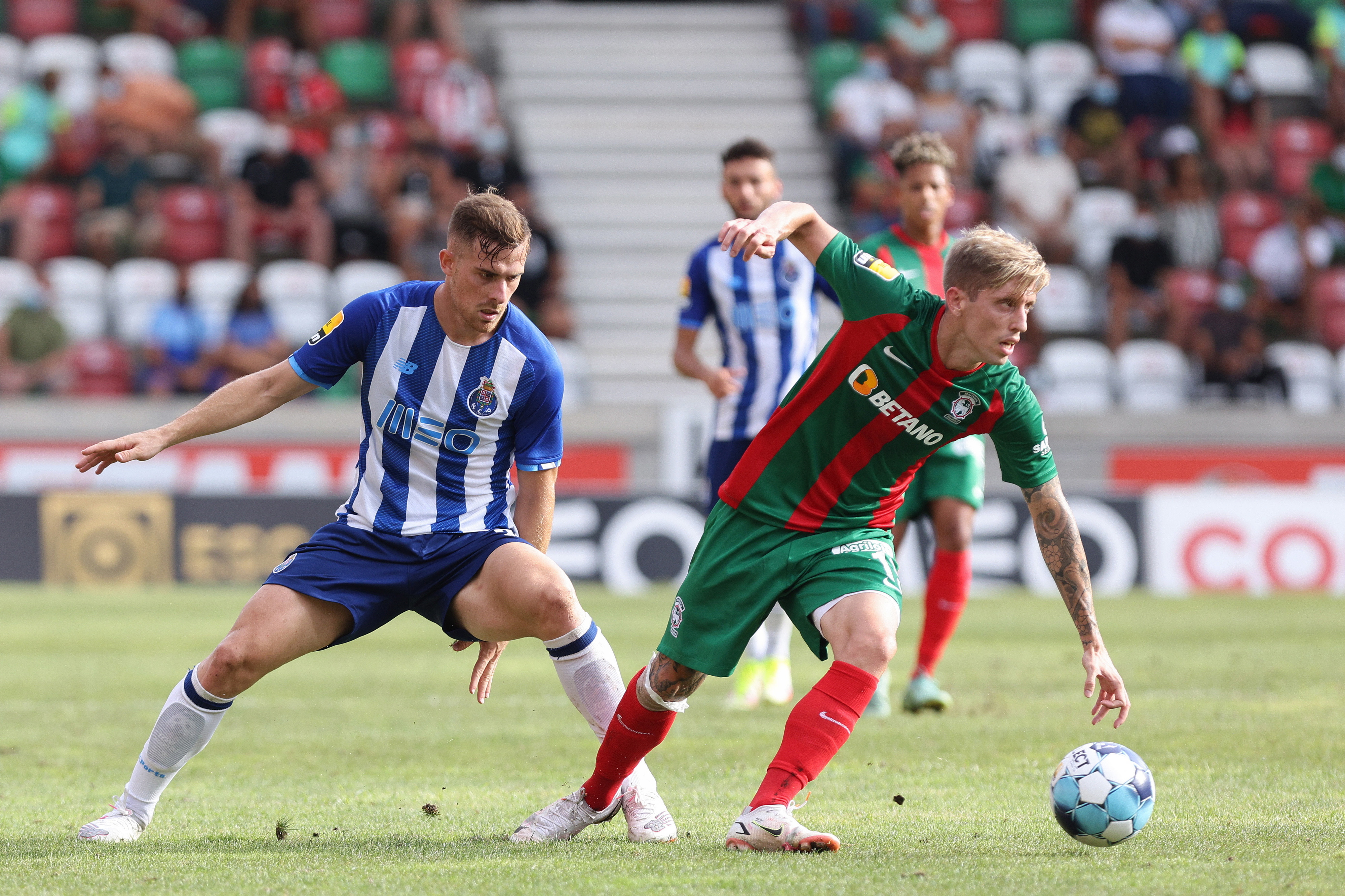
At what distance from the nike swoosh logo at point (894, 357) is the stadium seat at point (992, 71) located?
686 inches

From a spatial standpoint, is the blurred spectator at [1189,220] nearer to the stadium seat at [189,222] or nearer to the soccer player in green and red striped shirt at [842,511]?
the stadium seat at [189,222]

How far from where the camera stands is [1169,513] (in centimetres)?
1490

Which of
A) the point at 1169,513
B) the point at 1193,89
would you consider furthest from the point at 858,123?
the point at 1169,513

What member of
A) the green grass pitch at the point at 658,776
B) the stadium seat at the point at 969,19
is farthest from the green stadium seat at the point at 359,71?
the green grass pitch at the point at 658,776

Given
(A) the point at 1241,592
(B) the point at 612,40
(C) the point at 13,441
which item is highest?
(B) the point at 612,40

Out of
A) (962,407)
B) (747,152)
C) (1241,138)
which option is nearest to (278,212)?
(747,152)

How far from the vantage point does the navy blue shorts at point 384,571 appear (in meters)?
4.83

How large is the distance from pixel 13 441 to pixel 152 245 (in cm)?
307

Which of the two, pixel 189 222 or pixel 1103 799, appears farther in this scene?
pixel 189 222

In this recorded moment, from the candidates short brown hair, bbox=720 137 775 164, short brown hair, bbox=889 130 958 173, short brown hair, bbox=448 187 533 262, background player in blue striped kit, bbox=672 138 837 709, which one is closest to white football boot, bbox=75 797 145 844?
short brown hair, bbox=448 187 533 262

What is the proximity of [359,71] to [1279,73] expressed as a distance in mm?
12242

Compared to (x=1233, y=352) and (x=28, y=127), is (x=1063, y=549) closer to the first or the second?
(x=1233, y=352)

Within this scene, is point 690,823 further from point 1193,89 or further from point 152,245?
point 1193,89

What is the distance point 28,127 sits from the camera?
1903 centimetres
